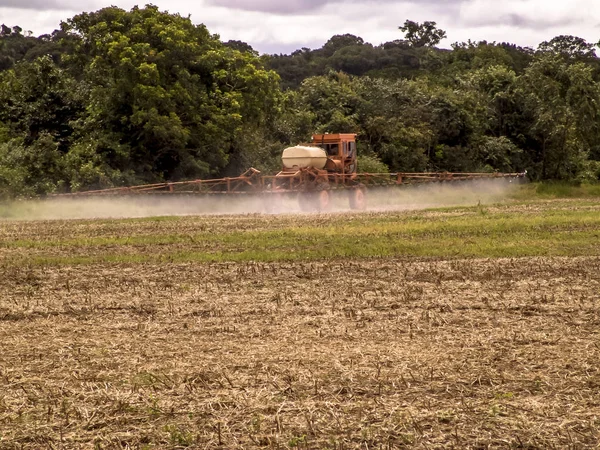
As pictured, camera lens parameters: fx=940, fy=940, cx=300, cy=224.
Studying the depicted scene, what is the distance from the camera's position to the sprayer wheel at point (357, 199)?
33.3 m

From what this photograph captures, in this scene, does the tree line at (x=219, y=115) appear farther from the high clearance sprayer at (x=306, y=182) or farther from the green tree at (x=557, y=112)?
the high clearance sprayer at (x=306, y=182)

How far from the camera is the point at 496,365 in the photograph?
8711mm

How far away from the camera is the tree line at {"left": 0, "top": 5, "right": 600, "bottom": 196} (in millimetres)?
36500

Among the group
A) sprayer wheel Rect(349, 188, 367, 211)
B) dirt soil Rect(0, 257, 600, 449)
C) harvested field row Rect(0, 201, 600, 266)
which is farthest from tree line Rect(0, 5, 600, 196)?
dirt soil Rect(0, 257, 600, 449)

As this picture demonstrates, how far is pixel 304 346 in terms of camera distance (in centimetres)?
973

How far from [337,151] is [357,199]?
2615 millimetres

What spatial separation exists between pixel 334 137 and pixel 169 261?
18109 millimetres

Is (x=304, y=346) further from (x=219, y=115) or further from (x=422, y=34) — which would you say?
(x=422, y=34)

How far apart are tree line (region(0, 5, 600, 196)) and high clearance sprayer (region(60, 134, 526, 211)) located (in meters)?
3.09

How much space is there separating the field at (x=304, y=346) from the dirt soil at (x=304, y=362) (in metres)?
0.03

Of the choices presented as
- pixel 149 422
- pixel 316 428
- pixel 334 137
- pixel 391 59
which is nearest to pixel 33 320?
pixel 149 422

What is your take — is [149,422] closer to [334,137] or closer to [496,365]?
[496,365]

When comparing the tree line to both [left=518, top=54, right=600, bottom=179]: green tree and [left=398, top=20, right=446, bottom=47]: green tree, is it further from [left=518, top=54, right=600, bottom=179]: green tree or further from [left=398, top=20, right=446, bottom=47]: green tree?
[left=398, top=20, right=446, bottom=47]: green tree

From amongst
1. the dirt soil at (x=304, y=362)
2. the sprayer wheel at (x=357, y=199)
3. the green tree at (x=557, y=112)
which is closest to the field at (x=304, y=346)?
the dirt soil at (x=304, y=362)
